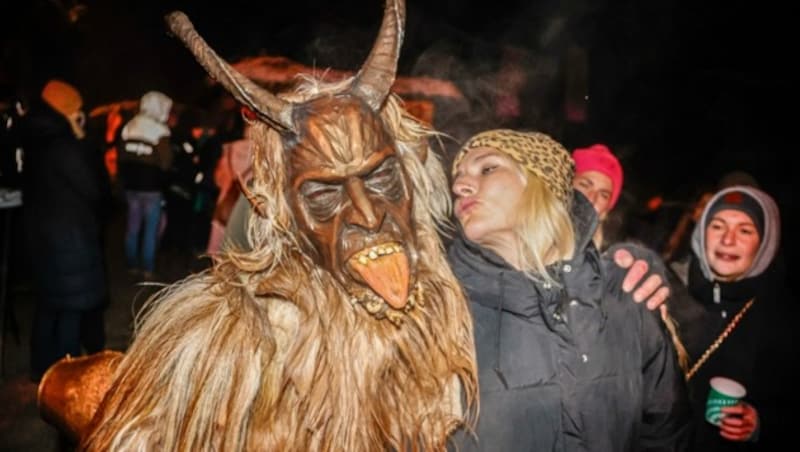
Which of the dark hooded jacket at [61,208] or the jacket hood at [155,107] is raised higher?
the jacket hood at [155,107]

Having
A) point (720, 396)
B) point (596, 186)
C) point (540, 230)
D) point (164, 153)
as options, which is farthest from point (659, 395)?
point (164, 153)

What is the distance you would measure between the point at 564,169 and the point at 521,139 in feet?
0.52

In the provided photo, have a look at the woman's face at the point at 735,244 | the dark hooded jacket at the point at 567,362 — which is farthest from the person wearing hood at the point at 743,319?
the dark hooded jacket at the point at 567,362

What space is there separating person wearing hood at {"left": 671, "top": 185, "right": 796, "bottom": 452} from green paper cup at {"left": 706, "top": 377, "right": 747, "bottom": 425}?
206 millimetres

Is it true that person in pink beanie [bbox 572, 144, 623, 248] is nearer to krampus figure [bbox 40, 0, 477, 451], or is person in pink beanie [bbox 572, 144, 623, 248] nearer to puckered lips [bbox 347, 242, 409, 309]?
krampus figure [bbox 40, 0, 477, 451]

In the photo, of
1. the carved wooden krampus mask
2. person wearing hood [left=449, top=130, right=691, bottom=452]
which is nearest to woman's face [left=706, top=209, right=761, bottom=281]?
person wearing hood [left=449, top=130, right=691, bottom=452]

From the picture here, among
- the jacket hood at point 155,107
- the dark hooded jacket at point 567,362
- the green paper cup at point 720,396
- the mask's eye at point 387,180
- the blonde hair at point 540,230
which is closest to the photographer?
the mask's eye at point 387,180

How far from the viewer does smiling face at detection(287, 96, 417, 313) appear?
1.42 metres

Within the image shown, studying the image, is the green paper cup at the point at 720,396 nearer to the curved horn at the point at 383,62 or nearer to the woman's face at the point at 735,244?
the woman's face at the point at 735,244

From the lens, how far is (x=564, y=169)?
1917 millimetres

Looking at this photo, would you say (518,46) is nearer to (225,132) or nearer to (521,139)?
(225,132)

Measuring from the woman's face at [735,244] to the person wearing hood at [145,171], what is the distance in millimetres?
4070

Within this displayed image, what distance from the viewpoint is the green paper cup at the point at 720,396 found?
7.23 ft

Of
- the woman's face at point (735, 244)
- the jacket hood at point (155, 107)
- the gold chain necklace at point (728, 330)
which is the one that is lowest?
the gold chain necklace at point (728, 330)
